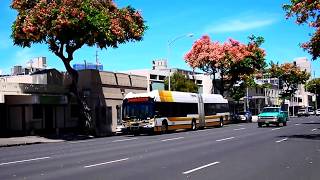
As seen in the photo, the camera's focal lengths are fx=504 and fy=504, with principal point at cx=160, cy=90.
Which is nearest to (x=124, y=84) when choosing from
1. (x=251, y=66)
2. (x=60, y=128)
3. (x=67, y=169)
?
(x=60, y=128)

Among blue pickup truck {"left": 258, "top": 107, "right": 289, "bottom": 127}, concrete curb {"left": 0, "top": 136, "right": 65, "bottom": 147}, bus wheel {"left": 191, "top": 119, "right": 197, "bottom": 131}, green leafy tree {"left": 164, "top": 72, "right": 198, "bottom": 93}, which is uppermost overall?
green leafy tree {"left": 164, "top": 72, "right": 198, "bottom": 93}

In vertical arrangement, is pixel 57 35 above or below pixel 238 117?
above

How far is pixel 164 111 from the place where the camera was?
3784cm

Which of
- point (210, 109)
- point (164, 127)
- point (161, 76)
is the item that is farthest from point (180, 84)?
point (164, 127)

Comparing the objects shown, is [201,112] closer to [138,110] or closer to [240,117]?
[138,110]

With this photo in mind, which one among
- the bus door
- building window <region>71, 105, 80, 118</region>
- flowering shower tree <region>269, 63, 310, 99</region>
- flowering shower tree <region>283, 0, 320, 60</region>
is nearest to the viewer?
flowering shower tree <region>283, 0, 320, 60</region>

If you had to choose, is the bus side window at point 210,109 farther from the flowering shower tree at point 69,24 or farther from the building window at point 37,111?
the building window at point 37,111

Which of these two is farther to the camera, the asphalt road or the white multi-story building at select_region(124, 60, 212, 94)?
the white multi-story building at select_region(124, 60, 212, 94)

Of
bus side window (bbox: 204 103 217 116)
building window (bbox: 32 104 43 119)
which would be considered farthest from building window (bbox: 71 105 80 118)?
bus side window (bbox: 204 103 217 116)

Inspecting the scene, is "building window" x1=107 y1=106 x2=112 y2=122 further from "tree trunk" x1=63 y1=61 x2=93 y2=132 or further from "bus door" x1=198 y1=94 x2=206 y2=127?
"bus door" x1=198 y1=94 x2=206 y2=127

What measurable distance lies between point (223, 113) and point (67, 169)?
3678 centimetres

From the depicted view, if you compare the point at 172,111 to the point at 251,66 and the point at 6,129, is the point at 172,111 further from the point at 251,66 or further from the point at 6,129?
the point at 251,66

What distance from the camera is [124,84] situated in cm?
4912

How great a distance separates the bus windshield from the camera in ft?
119
